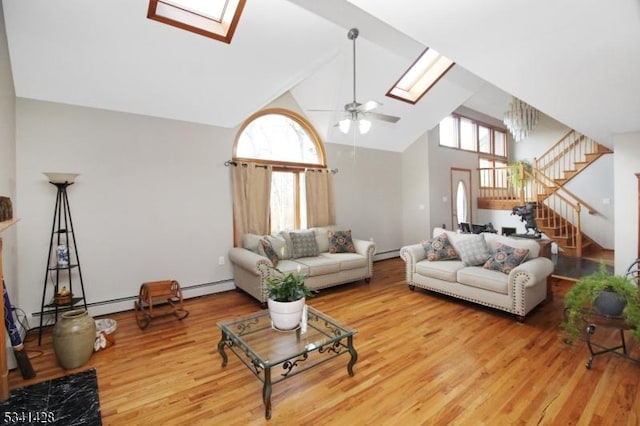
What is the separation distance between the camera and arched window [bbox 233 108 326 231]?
192 inches

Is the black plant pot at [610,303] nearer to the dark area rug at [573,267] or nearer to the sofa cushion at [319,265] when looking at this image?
the dark area rug at [573,267]

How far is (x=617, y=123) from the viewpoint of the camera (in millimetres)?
3707

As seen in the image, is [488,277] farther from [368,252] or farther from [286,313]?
[286,313]

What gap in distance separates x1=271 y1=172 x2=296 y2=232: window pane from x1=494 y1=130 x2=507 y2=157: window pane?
718cm

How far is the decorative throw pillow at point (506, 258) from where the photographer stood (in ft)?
11.7

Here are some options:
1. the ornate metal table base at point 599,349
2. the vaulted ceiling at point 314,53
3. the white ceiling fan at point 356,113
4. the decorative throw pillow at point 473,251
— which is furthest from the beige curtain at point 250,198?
the ornate metal table base at point 599,349

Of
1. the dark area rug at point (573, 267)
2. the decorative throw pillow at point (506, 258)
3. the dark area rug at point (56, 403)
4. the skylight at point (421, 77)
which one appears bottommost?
the dark area rug at point (56, 403)

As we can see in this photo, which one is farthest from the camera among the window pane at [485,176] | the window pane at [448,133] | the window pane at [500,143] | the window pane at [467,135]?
the window pane at [500,143]

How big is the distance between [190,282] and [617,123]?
5841 mm

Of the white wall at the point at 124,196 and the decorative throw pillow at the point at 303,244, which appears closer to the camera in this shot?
the white wall at the point at 124,196

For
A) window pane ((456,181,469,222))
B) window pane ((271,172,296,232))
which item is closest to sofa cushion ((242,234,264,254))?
window pane ((271,172,296,232))

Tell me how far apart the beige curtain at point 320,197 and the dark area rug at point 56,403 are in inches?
144

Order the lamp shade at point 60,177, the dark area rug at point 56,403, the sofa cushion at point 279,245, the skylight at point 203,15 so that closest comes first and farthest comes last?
1. the dark area rug at point 56,403
2. the skylight at point 203,15
3. the lamp shade at point 60,177
4. the sofa cushion at point 279,245

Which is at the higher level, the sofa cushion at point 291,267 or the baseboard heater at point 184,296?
the sofa cushion at point 291,267
